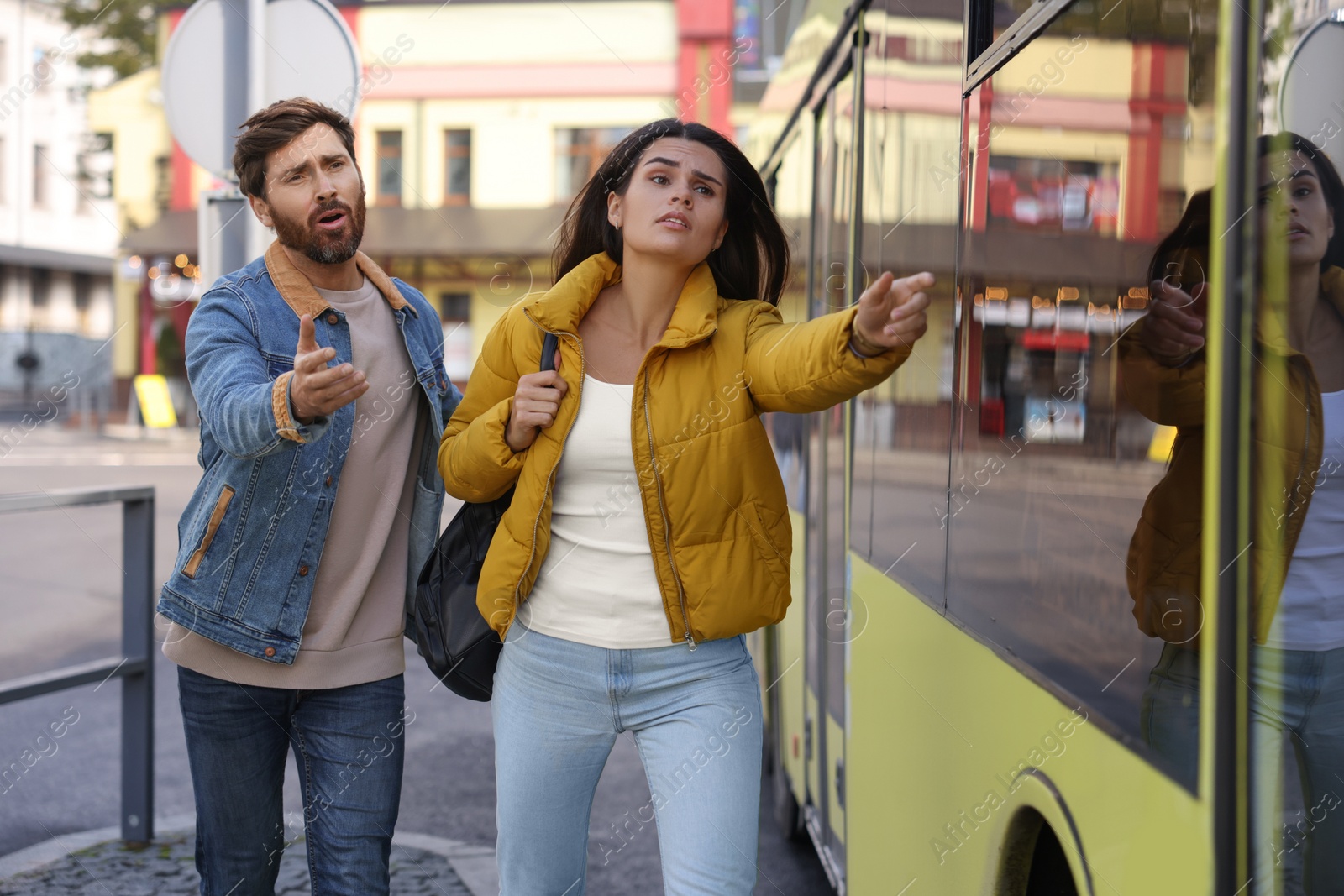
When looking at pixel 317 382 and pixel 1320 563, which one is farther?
pixel 317 382

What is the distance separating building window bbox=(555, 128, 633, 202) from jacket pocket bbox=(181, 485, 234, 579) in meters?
20.2

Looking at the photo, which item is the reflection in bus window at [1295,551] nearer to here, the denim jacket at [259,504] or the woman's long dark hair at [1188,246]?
the woman's long dark hair at [1188,246]

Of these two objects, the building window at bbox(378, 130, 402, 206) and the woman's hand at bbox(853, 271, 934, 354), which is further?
the building window at bbox(378, 130, 402, 206)

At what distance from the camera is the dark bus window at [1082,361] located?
1.30m

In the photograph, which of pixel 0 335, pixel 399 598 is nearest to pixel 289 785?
pixel 399 598

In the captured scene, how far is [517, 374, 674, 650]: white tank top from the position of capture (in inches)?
82.7

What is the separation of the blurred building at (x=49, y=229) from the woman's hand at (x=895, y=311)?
28.4 m

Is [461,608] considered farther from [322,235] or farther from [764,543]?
[322,235]

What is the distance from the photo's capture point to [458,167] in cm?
2319

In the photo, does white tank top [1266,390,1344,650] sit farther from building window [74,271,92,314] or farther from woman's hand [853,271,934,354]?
building window [74,271,92,314]

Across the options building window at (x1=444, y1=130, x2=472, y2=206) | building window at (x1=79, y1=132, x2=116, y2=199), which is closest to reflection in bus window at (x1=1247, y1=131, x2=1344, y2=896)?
building window at (x1=444, y1=130, x2=472, y2=206)

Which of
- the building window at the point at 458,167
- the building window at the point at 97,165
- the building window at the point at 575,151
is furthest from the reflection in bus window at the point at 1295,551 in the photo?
the building window at the point at 97,165

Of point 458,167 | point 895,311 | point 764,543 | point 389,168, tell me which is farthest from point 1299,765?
point 389,168

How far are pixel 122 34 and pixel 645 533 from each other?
27.8 m
